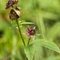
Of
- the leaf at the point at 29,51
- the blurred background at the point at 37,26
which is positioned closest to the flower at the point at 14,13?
the leaf at the point at 29,51

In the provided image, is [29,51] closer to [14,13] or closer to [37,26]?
[14,13]

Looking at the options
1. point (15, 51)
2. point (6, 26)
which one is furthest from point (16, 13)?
point (6, 26)

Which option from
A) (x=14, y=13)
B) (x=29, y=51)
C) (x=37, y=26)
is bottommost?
(x=37, y=26)

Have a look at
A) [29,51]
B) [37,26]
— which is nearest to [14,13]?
[29,51]

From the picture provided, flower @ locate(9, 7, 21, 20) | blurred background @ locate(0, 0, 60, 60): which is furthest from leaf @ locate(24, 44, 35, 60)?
blurred background @ locate(0, 0, 60, 60)

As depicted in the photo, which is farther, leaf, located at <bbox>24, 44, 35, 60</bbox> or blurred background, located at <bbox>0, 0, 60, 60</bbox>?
blurred background, located at <bbox>0, 0, 60, 60</bbox>

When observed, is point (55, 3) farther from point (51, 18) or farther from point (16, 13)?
point (16, 13)

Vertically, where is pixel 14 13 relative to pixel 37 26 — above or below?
above

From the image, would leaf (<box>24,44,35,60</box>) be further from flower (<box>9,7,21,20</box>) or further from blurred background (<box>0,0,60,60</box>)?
blurred background (<box>0,0,60,60</box>)
